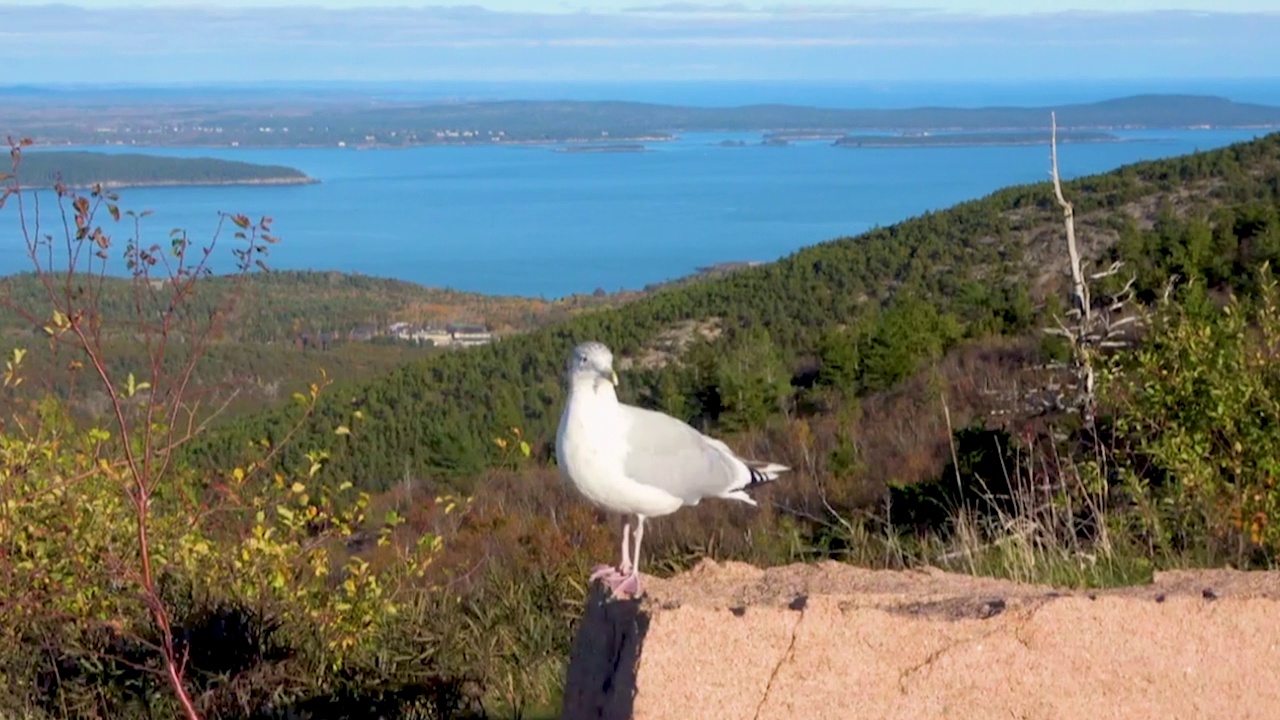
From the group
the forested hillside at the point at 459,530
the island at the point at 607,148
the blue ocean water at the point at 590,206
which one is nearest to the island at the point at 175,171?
the blue ocean water at the point at 590,206

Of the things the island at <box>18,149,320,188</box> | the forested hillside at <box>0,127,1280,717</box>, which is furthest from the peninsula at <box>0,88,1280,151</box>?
the forested hillside at <box>0,127,1280,717</box>

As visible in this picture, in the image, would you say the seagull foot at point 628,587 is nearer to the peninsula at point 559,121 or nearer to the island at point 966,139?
the peninsula at point 559,121

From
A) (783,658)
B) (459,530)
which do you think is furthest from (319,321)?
(783,658)

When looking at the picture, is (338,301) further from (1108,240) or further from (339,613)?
(339,613)

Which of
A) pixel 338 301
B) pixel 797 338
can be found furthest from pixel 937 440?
pixel 338 301

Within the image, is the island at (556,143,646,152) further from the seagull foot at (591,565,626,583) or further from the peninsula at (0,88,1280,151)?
the seagull foot at (591,565,626,583)

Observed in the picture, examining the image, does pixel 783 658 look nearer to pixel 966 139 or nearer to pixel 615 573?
pixel 615 573

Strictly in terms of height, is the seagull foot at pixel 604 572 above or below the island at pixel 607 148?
above
